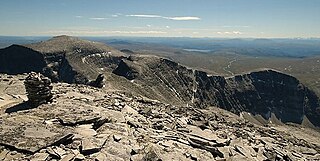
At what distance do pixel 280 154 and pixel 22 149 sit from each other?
22.6m

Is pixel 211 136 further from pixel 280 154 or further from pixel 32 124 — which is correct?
pixel 32 124

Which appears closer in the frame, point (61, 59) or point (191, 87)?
point (191, 87)

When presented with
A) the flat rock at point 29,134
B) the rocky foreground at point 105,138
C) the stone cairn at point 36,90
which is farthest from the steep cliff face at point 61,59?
the flat rock at point 29,134

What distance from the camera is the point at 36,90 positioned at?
32531 millimetres

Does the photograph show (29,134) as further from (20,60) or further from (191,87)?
(20,60)

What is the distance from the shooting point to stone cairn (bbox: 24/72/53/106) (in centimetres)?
3222

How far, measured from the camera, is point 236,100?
186 m

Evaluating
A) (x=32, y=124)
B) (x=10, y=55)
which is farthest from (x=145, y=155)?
(x=10, y=55)

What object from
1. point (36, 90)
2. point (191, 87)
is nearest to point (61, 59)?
point (191, 87)

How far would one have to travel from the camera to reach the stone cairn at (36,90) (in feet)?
106

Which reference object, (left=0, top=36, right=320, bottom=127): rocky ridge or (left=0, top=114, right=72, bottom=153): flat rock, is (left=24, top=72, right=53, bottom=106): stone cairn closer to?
(left=0, top=114, right=72, bottom=153): flat rock

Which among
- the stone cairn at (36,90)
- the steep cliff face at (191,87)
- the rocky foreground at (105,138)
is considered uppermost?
the stone cairn at (36,90)

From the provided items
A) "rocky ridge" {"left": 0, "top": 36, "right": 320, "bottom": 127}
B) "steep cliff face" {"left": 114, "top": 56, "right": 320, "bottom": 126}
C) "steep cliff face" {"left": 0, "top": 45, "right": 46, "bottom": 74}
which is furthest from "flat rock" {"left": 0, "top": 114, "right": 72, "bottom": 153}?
"steep cliff face" {"left": 0, "top": 45, "right": 46, "bottom": 74}

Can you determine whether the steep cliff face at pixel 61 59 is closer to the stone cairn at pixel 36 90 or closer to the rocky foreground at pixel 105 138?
the stone cairn at pixel 36 90
